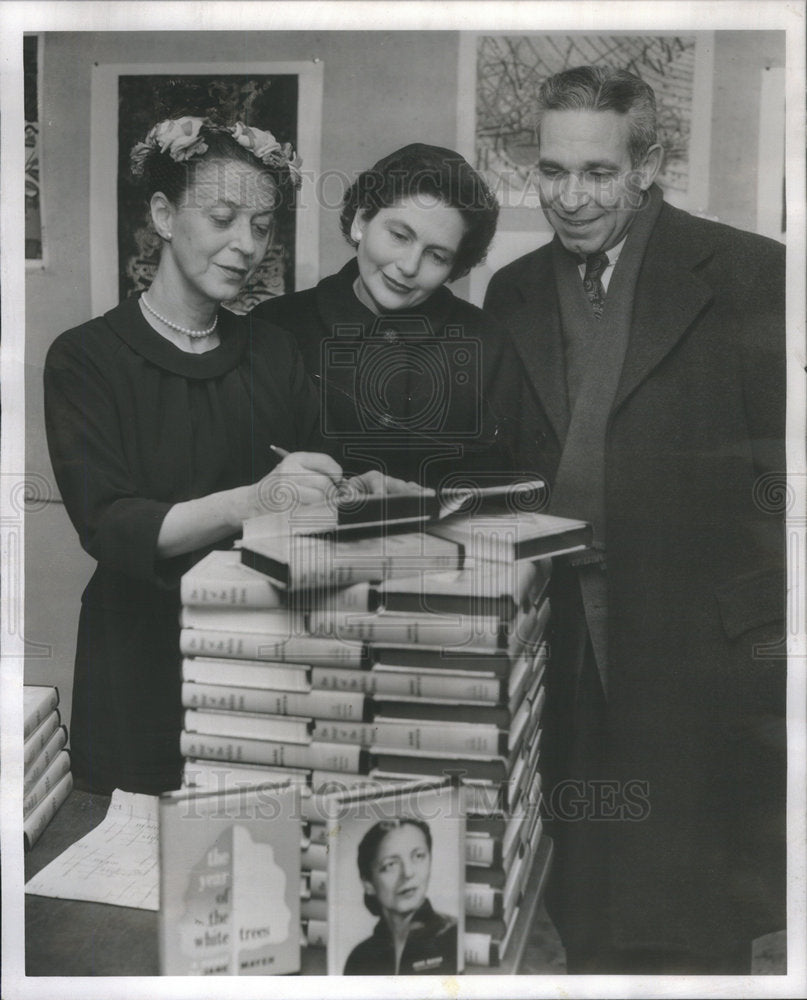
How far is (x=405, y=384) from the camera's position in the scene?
6.76 ft

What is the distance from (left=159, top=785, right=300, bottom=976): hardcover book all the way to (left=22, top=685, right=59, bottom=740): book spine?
0.45m

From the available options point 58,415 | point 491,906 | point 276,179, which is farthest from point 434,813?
point 276,179

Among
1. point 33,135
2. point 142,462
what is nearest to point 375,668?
point 142,462

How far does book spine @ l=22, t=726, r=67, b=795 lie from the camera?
6.96 ft

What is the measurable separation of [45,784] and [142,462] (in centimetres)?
76

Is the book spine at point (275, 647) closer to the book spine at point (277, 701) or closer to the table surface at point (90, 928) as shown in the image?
the book spine at point (277, 701)

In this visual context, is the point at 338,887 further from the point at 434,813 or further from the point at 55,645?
the point at 55,645

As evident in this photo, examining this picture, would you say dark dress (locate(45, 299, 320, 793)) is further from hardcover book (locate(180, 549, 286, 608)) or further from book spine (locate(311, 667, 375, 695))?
book spine (locate(311, 667, 375, 695))

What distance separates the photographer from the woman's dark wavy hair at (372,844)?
6.18 ft

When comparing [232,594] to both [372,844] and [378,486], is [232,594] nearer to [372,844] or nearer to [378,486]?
[378,486]

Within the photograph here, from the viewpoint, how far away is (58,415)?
2.07 meters

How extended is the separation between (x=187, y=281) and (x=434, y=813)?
1214 mm

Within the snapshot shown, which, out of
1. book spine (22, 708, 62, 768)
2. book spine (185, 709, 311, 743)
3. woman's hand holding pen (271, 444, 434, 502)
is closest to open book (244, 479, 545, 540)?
woman's hand holding pen (271, 444, 434, 502)

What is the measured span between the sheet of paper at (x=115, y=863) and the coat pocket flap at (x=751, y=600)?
1.32m
